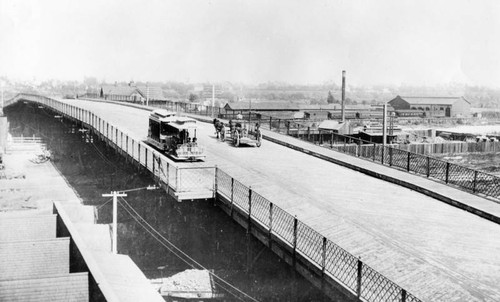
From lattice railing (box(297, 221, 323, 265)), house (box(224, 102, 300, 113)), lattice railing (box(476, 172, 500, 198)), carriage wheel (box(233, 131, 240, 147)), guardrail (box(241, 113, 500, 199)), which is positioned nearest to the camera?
lattice railing (box(297, 221, 323, 265))

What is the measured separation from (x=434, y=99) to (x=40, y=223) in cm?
10175

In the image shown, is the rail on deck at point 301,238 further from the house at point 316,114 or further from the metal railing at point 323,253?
the house at point 316,114

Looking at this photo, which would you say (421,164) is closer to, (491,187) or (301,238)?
(491,187)

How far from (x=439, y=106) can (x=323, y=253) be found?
10384cm

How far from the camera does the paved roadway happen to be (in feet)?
37.7

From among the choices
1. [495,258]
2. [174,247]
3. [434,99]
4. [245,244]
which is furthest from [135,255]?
[434,99]

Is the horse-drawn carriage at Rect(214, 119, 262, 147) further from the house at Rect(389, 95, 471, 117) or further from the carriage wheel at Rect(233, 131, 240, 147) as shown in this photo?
the house at Rect(389, 95, 471, 117)

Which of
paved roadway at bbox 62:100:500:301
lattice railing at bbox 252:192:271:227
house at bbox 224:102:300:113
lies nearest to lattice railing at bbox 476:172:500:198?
paved roadway at bbox 62:100:500:301

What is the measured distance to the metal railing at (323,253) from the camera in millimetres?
10758

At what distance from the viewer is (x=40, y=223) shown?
21.9 m

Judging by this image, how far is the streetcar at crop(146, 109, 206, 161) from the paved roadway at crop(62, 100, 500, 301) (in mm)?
1123

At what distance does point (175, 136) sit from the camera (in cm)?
2528

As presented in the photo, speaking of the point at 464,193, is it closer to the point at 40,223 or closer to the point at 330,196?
Result: the point at 330,196

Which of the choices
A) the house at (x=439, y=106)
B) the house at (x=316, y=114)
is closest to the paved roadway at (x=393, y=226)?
the house at (x=316, y=114)
